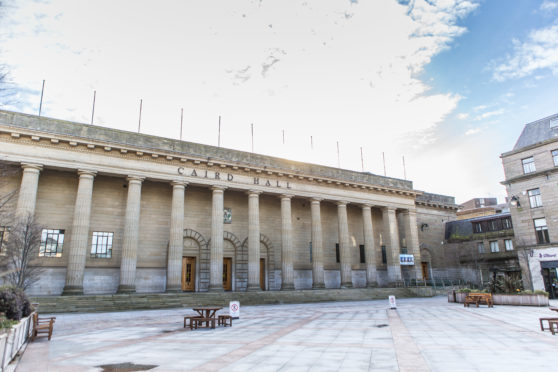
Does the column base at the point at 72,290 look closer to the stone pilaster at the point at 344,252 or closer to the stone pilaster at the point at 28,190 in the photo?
the stone pilaster at the point at 28,190

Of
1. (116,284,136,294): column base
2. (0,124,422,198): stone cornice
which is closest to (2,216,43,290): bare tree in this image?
(116,284,136,294): column base

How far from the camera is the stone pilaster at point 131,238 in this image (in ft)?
81.2

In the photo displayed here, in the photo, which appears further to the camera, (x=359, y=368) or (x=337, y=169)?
(x=337, y=169)

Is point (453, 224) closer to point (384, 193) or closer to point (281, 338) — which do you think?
point (384, 193)

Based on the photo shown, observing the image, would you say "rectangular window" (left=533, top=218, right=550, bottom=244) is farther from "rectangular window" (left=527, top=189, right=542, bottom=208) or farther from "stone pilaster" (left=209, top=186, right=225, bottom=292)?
"stone pilaster" (left=209, top=186, right=225, bottom=292)

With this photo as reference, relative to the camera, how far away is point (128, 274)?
979 inches

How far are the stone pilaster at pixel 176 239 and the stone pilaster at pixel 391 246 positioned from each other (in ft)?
67.0

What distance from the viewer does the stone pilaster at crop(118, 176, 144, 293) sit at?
2475 centimetres

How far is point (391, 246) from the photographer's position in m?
37.2

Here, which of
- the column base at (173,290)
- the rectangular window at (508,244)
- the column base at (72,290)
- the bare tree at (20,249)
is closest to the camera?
the bare tree at (20,249)

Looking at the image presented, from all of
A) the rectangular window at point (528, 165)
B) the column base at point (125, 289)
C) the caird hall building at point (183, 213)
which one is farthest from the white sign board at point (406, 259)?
the column base at point (125, 289)

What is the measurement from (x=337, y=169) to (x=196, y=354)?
28.2 metres

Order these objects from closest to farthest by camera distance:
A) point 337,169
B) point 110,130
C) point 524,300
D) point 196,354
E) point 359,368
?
point 359,368 → point 196,354 → point 524,300 → point 110,130 → point 337,169

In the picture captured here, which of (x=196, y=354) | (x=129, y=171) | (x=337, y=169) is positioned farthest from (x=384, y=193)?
(x=196, y=354)
